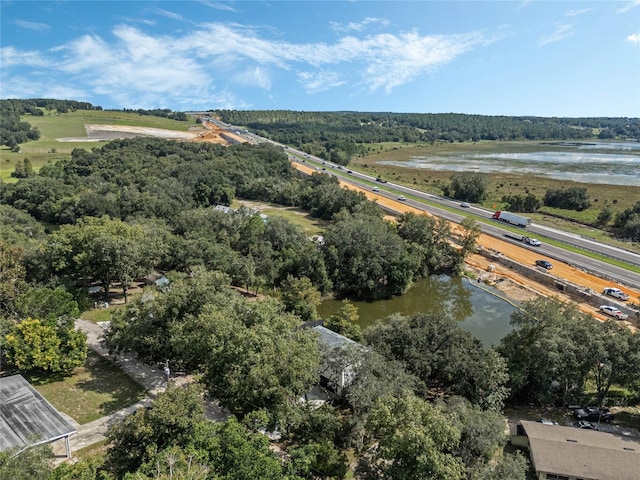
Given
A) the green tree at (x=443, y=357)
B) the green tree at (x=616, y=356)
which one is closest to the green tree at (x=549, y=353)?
the green tree at (x=616, y=356)

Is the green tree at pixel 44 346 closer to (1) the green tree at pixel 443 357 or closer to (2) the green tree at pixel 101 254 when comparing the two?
(2) the green tree at pixel 101 254

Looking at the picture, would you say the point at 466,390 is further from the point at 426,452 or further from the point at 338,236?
the point at 338,236

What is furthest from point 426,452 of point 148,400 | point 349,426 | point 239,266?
point 239,266

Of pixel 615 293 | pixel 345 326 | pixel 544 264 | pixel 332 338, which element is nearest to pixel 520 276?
pixel 544 264

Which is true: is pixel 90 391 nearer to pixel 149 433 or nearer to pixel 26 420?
pixel 26 420

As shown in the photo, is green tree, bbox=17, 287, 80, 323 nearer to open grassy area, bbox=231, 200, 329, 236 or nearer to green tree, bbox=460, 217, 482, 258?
open grassy area, bbox=231, 200, 329, 236

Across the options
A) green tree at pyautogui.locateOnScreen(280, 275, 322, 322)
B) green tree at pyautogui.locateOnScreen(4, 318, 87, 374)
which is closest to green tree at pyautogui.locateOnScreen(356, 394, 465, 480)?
green tree at pyautogui.locateOnScreen(280, 275, 322, 322)
